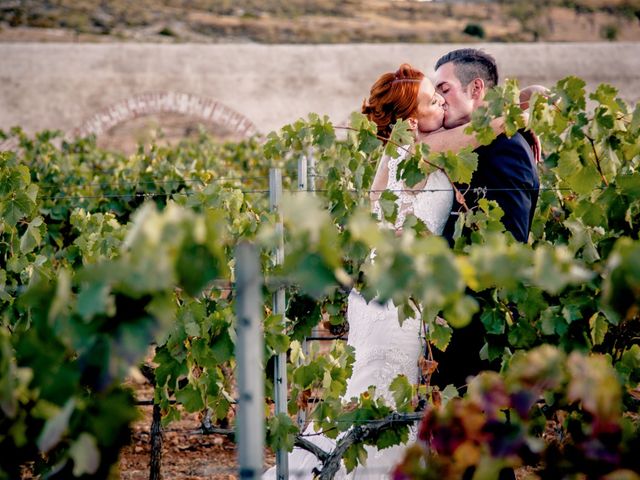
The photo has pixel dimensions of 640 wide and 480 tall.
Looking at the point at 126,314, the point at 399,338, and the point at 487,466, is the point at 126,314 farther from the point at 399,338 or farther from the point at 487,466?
the point at 399,338

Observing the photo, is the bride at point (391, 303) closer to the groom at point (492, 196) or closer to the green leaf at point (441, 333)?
the groom at point (492, 196)

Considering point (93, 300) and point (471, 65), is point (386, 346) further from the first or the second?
point (93, 300)

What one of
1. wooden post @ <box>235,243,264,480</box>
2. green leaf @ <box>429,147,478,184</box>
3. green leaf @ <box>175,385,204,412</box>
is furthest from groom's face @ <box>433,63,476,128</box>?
wooden post @ <box>235,243,264,480</box>

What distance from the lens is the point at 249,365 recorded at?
154 cm

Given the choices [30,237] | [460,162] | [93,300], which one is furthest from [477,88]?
[93,300]

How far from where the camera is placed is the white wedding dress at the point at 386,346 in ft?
10.7

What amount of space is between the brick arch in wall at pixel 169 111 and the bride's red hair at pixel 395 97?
10.1 meters

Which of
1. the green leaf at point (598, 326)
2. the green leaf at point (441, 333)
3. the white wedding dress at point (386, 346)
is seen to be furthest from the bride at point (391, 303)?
the green leaf at point (598, 326)

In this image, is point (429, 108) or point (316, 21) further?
point (316, 21)

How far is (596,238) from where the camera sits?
288 centimetres

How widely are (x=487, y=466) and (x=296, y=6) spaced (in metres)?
27.3

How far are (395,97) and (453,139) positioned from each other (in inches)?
14.9

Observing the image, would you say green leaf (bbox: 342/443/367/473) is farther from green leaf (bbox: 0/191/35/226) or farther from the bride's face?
green leaf (bbox: 0/191/35/226)

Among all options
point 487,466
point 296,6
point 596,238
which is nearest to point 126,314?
point 487,466
